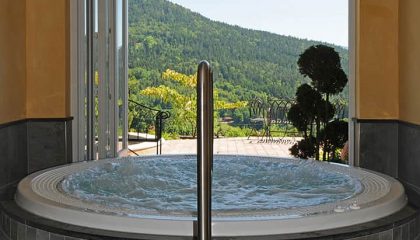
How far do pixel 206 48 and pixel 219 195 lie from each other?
7000mm

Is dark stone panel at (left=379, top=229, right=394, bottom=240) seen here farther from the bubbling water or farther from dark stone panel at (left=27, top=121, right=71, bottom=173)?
dark stone panel at (left=27, top=121, right=71, bottom=173)

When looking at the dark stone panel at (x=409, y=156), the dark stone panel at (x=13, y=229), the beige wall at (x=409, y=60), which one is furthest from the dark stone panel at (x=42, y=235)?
the beige wall at (x=409, y=60)

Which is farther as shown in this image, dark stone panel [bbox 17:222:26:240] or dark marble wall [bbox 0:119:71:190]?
dark marble wall [bbox 0:119:71:190]

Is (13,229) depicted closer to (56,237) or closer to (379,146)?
(56,237)

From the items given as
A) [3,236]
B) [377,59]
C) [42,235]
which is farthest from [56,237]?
[377,59]

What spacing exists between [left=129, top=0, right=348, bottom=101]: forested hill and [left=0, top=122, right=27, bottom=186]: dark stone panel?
215 inches

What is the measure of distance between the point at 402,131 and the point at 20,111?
2498 millimetres

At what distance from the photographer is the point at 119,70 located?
184 inches

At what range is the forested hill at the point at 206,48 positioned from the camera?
29.9 feet

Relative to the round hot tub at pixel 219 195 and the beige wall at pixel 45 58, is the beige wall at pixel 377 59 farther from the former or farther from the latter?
the beige wall at pixel 45 58

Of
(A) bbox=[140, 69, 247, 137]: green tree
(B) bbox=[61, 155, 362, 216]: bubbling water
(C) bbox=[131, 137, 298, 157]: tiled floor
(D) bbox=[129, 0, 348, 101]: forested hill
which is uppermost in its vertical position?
(D) bbox=[129, 0, 348, 101]: forested hill

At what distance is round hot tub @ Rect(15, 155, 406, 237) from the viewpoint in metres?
1.73

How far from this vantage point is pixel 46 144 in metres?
3.73

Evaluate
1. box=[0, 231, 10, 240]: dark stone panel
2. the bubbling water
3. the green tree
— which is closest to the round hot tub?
the bubbling water
